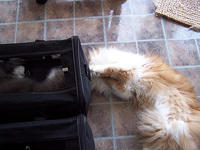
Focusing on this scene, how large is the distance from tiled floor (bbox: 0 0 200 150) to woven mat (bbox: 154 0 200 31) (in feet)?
0.13

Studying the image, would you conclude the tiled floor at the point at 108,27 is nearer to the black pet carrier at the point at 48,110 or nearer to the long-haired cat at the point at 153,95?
the long-haired cat at the point at 153,95

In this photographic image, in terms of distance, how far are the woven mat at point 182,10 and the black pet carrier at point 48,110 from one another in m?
0.77

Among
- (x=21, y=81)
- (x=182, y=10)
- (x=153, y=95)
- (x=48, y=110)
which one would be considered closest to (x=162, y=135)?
(x=153, y=95)

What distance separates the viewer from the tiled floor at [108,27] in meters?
1.29

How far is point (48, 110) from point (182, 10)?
1099 millimetres

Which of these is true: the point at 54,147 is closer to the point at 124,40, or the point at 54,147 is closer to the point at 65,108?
the point at 65,108

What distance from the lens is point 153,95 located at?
3.36 ft

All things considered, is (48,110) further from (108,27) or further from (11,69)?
(108,27)

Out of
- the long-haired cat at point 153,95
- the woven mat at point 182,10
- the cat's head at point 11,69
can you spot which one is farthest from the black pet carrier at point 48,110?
the woven mat at point 182,10

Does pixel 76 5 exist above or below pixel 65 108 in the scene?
above

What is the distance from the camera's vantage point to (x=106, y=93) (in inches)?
45.3

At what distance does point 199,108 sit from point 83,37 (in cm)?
77

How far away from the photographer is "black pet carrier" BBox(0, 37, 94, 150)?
76cm

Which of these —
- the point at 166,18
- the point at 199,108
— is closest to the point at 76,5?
the point at 166,18
